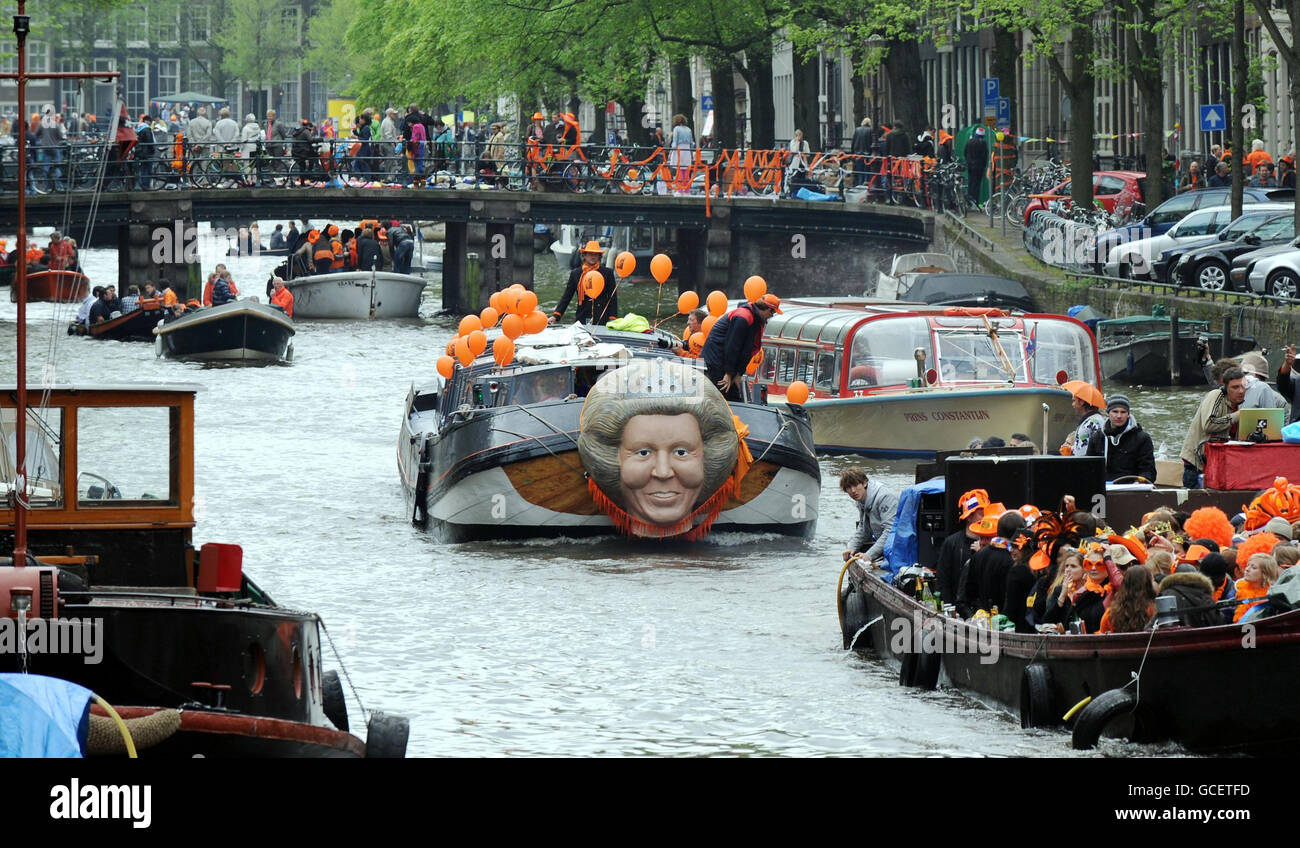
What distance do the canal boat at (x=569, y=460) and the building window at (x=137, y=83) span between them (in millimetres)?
104808

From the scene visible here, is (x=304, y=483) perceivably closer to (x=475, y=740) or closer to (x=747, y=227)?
(x=475, y=740)

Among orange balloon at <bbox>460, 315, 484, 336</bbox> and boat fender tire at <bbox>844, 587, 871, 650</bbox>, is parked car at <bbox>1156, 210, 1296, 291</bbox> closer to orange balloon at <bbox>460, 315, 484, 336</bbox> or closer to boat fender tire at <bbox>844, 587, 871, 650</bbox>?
orange balloon at <bbox>460, 315, 484, 336</bbox>

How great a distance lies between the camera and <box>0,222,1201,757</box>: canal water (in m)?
15.5

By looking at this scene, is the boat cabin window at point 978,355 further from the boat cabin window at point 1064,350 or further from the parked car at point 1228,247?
the parked car at point 1228,247

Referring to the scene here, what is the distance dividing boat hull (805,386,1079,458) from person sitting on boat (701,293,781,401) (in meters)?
5.77

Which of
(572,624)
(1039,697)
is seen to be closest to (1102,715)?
(1039,697)

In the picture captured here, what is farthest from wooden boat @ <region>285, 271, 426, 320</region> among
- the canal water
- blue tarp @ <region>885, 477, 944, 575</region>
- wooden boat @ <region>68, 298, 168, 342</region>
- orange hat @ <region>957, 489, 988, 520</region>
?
orange hat @ <region>957, 489, 988, 520</region>

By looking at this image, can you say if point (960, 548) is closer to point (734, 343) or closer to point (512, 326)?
A: point (734, 343)

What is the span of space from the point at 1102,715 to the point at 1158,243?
27610mm

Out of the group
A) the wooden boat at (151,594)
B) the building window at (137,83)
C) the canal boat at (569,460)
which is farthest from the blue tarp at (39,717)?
the building window at (137,83)

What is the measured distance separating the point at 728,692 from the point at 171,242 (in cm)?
3592
